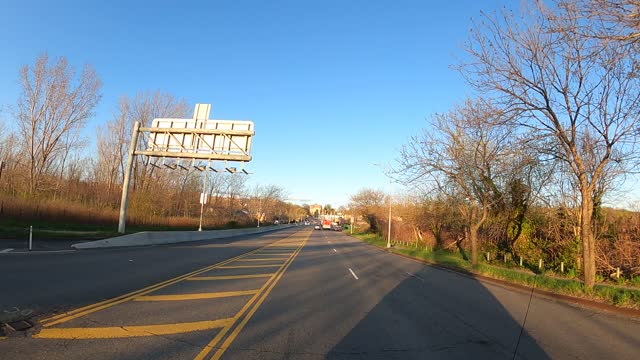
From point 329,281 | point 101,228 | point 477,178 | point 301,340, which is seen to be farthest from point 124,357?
point 101,228

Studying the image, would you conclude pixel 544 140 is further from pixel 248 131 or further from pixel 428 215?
pixel 428 215

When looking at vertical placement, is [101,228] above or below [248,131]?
below

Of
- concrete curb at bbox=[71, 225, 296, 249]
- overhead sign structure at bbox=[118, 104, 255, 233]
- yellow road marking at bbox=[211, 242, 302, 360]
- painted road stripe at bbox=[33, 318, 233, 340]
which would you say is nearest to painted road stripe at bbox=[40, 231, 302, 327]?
painted road stripe at bbox=[33, 318, 233, 340]

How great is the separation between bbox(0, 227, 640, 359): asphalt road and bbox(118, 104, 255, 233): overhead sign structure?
14.8 m

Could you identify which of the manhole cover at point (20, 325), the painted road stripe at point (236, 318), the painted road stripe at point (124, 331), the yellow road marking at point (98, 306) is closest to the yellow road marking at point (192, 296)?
the yellow road marking at point (98, 306)

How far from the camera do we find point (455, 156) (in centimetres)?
2150

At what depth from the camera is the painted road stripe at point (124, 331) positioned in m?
6.03

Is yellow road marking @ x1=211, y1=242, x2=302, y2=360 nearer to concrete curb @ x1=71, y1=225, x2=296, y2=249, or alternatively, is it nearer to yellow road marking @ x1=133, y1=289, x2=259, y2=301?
yellow road marking @ x1=133, y1=289, x2=259, y2=301

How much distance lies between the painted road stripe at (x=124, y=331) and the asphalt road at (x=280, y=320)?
0.05 feet

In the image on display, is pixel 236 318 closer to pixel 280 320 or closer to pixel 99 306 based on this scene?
pixel 280 320

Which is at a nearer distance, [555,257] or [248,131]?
[555,257]

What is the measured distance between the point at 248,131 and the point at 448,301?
1947 centimetres

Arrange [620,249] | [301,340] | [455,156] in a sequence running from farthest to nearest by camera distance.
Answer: [455,156]
[620,249]
[301,340]

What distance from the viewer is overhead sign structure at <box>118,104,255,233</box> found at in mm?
27766
